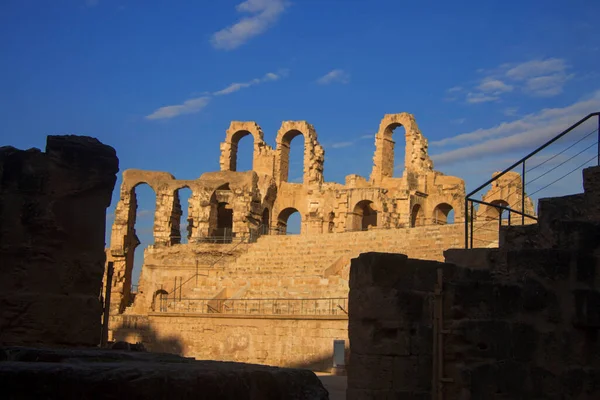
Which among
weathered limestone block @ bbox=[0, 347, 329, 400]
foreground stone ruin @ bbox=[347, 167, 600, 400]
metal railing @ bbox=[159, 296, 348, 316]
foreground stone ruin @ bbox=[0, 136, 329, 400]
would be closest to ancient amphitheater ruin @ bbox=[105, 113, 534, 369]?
metal railing @ bbox=[159, 296, 348, 316]

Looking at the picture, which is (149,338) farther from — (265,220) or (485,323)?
(485,323)

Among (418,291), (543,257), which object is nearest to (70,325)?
(418,291)

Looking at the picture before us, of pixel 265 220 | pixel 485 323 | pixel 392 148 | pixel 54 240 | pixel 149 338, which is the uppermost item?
pixel 392 148

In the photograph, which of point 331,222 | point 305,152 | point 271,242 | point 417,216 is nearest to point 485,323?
point 271,242

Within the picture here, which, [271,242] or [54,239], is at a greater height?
[271,242]

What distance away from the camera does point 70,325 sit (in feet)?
20.4

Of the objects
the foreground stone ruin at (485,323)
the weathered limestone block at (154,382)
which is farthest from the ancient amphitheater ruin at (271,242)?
the weathered limestone block at (154,382)

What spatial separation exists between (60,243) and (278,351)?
49.3 ft

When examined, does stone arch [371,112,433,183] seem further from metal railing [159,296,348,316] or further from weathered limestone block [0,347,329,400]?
weathered limestone block [0,347,329,400]

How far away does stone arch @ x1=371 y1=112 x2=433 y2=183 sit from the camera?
1565 inches

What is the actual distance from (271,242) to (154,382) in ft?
95.7

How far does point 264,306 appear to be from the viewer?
2267 centimetres

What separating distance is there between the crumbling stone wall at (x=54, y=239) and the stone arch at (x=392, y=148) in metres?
33.1

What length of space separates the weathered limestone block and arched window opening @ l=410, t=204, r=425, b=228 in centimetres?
3378
